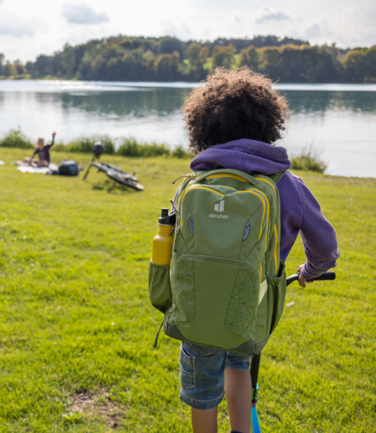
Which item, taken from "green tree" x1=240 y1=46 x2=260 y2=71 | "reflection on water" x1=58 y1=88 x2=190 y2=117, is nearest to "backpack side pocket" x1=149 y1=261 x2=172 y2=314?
"reflection on water" x1=58 y1=88 x2=190 y2=117

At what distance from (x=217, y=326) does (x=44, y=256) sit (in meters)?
4.50

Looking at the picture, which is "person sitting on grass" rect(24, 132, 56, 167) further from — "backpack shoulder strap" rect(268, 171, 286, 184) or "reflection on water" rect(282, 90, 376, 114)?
"reflection on water" rect(282, 90, 376, 114)

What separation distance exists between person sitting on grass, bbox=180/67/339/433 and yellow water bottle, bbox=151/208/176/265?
11.5 inches

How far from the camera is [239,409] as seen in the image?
1740 mm

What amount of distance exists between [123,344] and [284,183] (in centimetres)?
250

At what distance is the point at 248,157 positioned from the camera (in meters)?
1.59

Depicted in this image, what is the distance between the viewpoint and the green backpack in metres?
1.44

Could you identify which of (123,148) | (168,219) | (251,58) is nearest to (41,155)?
(123,148)

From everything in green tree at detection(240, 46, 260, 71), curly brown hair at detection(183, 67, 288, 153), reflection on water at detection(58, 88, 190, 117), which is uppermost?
green tree at detection(240, 46, 260, 71)

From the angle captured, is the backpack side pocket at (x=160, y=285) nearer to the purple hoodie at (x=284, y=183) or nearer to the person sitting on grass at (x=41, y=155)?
the purple hoodie at (x=284, y=183)

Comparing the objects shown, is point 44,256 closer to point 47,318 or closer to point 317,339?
point 47,318

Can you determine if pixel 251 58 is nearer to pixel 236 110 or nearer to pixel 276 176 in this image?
pixel 236 110

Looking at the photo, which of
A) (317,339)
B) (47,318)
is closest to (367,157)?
(317,339)

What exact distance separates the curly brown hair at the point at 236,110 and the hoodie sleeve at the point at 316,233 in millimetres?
338
